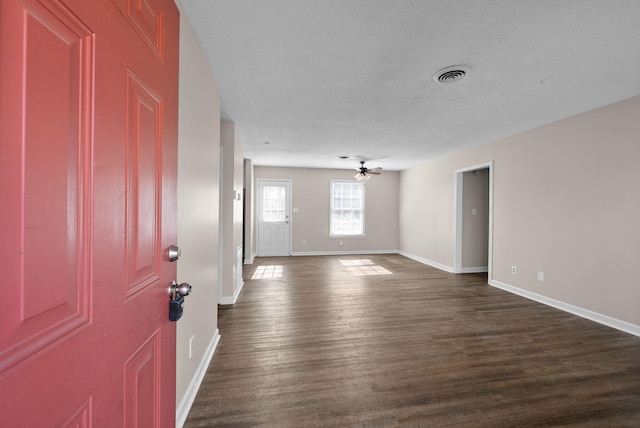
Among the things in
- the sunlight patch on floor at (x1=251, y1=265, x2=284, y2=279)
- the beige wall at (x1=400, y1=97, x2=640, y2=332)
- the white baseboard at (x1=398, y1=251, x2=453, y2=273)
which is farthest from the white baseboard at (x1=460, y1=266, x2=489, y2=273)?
the sunlight patch on floor at (x1=251, y1=265, x2=284, y2=279)

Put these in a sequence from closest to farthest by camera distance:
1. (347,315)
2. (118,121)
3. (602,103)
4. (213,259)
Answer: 1. (118,121)
2. (213,259)
3. (602,103)
4. (347,315)

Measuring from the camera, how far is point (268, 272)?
5398mm

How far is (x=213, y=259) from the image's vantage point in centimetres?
235

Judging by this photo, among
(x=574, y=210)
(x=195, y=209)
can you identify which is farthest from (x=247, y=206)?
(x=574, y=210)

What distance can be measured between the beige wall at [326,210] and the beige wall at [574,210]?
3.10 m

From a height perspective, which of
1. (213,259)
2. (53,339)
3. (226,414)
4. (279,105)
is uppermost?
(279,105)

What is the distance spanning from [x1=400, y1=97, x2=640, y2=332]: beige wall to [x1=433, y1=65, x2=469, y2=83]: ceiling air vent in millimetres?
2107

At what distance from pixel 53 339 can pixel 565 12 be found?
2.64 metres

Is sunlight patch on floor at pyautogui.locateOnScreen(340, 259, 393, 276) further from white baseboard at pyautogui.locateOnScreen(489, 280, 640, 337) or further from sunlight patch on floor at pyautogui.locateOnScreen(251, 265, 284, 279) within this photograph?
white baseboard at pyautogui.locateOnScreen(489, 280, 640, 337)

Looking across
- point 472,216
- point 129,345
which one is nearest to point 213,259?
point 129,345

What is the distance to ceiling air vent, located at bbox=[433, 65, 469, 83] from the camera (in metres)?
2.19

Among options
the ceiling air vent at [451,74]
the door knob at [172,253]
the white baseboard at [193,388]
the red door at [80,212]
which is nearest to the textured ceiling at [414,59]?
the ceiling air vent at [451,74]

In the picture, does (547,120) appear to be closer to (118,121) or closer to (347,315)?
(347,315)

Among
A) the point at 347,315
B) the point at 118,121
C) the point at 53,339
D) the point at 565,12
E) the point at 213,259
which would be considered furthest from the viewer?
the point at 347,315
